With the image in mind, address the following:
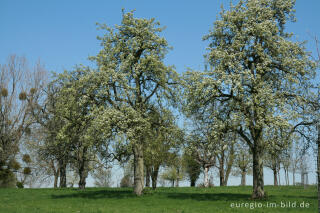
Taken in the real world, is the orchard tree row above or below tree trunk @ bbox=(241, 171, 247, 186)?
above

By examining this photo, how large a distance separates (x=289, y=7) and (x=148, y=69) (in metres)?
13.9

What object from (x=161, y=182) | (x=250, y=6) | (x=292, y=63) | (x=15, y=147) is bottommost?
(x=161, y=182)

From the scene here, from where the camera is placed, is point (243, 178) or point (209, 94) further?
point (243, 178)

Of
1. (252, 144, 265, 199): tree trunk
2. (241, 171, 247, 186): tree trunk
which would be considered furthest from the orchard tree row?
(241, 171, 247, 186): tree trunk

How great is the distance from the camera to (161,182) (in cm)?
9381

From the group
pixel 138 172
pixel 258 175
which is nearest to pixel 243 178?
pixel 138 172

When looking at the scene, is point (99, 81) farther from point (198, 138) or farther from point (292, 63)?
point (292, 63)

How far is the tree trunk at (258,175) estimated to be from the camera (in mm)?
27062

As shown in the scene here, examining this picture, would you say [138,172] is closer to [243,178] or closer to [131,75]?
[131,75]

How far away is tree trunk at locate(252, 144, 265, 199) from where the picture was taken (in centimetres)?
2706

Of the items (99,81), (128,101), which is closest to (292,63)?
(128,101)

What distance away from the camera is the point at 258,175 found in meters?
27.5

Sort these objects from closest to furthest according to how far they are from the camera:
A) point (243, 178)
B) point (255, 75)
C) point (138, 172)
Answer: point (255, 75) → point (138, 172) → point (243, 178)

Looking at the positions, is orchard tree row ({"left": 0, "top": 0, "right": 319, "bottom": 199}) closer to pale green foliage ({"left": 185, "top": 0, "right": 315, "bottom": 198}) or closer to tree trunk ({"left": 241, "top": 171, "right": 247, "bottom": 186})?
pale green foliage ({"left": 185, "top": 0, "right": 315, "bottom": 198})
